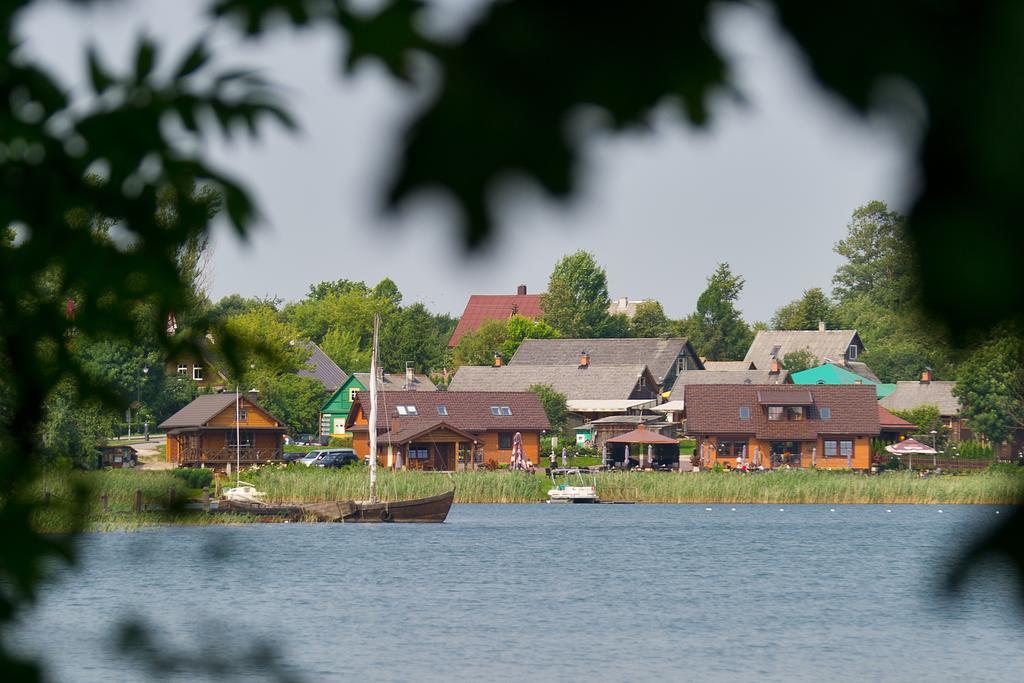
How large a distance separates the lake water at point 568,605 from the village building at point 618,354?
44.9 meters

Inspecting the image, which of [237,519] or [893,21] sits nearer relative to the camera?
[893,21]

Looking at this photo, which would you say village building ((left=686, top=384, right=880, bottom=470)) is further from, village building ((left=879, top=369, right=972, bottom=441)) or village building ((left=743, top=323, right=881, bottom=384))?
village building ((left=743, top=323, right=881, bottom=384))

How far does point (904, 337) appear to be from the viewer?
145cm

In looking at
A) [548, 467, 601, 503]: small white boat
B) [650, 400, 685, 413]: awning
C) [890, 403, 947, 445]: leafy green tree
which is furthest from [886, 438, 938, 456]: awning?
[548, 467, 601, 503]: small white boat

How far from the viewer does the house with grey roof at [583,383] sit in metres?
89.9

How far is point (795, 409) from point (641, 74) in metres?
77.1

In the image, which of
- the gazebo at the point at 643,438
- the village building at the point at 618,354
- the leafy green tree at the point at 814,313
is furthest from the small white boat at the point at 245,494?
the leafy green tree at the point at 814,313

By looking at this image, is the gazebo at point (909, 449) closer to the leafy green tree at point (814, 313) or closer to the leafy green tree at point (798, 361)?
the leafy green tree at point (798, 361)

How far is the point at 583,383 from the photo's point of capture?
92.0 meters

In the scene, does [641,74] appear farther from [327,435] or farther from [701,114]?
[327,435]

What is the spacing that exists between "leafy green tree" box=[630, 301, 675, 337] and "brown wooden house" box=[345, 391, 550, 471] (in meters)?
51.0

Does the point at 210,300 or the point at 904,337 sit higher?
the point at 210,300

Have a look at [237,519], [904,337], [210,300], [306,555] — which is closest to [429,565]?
[306,555]

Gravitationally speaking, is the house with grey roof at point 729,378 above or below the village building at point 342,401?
above
